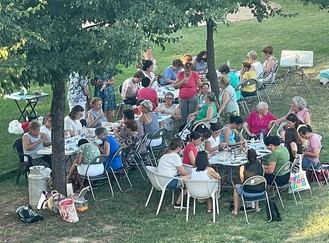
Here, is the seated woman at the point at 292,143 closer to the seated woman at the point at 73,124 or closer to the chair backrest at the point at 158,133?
the chair backrest at the point at 158,133

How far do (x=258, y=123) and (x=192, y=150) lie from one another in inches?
92.5

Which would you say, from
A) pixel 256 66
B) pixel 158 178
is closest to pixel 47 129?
pixel 158 178

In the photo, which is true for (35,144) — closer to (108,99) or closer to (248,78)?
(108,99)

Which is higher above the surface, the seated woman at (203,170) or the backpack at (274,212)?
the seated woman at (203,170)

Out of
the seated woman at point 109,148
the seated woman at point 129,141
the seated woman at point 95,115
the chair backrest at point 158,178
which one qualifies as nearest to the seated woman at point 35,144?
the seated woman at point 109,148

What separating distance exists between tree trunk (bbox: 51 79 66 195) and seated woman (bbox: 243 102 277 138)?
143 inches

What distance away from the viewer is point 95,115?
1608 centimetres

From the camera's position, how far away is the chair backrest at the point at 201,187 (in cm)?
1227

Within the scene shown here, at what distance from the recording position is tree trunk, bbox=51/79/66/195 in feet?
42.1

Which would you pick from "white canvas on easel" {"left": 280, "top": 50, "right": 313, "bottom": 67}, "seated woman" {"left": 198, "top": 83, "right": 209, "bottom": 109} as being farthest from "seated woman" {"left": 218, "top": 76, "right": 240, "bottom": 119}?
"white canvas on easel" {"left": 280, "top": 50, "right": 313, "bottom": 67}

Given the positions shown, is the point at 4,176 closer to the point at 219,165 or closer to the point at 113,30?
the point at 219,165

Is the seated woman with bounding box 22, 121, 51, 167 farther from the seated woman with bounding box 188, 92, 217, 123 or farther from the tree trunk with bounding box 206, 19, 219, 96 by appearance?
the tree trunk with bounding box 206, 19, 219, 96

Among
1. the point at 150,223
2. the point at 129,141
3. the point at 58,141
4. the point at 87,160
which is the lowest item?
the point at 150,223

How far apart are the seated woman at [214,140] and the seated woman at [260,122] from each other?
4.07 ft
